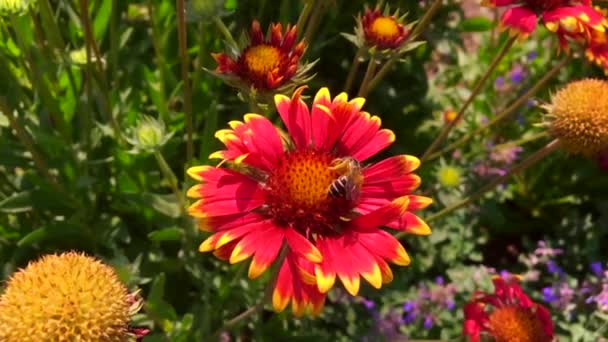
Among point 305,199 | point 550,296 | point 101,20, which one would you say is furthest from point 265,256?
point 550,296

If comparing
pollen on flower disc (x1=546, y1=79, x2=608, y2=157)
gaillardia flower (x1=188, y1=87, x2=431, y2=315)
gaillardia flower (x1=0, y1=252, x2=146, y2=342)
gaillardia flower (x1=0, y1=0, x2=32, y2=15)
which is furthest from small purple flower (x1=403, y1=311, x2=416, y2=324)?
gaillardia flower (x1=0, y1=0, x2=32, y2=15)

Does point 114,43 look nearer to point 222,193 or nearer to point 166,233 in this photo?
point 166,233

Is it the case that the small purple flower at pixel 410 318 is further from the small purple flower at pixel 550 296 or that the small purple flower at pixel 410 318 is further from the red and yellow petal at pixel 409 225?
the red and yellow petal at pixel 409 225

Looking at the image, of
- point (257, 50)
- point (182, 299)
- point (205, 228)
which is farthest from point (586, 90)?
point (182, 299)

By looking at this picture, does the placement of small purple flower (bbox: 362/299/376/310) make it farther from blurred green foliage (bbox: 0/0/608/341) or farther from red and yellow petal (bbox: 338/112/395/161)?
red and yellow petal (bbox: 338/112/395/161)

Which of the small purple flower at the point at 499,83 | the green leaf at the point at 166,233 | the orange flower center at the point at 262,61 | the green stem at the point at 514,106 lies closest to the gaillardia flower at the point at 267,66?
the orange flower center at the point at 262,61

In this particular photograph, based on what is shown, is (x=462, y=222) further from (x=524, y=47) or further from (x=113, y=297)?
(x=113, y=297)
